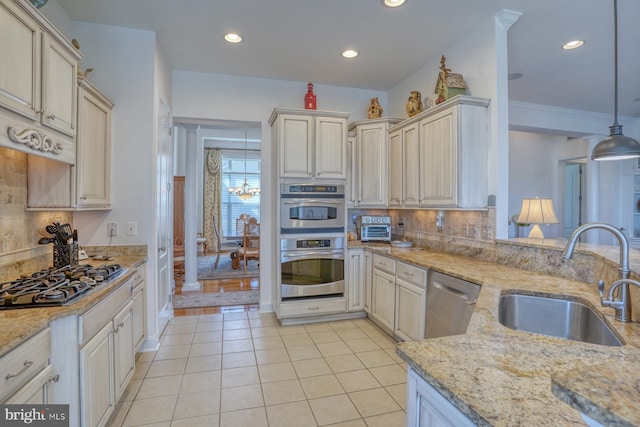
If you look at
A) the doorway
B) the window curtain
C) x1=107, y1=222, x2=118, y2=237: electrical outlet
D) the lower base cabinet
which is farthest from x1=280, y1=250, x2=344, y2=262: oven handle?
the window curtain

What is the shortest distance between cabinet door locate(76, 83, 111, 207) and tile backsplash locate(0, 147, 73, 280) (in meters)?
0.31

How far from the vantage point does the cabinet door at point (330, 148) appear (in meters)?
3.73

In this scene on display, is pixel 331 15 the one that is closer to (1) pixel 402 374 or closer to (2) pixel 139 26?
(2) pixel 139 26

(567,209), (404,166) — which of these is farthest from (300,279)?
(567,209)

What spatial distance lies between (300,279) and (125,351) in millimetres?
1886

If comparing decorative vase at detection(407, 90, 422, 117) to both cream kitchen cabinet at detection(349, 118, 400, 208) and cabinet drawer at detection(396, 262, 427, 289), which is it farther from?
cabinet drawer at detection(396, 262, 427, 289)

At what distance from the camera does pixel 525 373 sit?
90cm

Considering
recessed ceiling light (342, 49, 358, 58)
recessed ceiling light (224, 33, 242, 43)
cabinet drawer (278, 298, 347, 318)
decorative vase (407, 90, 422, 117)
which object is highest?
recessed ceiling light (342, 49, 358, 58)

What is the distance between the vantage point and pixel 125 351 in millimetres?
2168

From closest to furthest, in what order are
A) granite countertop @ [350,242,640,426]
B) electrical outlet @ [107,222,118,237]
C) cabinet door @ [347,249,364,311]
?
granite countertop @ [350,242,640,426] → electrical outlet @ [107,222,118,237] → cabinet door @ [347,249,364,311]

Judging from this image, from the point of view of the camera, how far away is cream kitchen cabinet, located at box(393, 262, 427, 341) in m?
2.77

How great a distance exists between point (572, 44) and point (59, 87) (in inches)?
173

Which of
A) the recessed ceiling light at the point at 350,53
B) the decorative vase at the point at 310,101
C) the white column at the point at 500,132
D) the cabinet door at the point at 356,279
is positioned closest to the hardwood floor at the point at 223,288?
the cabinet door at the point at 356,279

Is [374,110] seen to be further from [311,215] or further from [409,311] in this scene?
[409,311]
